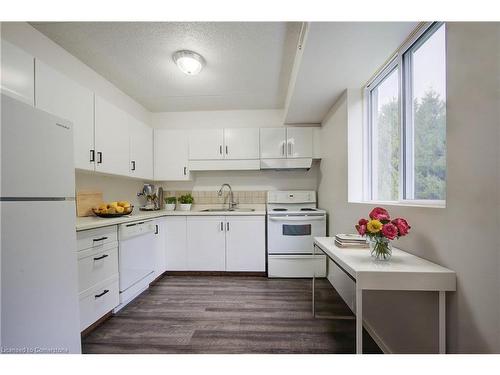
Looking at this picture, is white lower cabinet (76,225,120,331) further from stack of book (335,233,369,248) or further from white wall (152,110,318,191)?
stack of book (335,233,369,248)

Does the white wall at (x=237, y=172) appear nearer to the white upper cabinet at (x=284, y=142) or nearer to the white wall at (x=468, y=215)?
the white upper cabinet at (x=284, y=142)

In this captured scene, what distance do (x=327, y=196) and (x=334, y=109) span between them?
1.07 m

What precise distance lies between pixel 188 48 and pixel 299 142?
1820 mm

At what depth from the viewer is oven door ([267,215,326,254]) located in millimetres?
2697

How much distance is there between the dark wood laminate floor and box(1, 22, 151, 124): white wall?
2.25 meters

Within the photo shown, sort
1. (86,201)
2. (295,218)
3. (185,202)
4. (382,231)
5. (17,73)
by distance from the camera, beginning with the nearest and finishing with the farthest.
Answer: (382,231), (17,73), (86,201), (295,218), (185,202)

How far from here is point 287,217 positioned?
2717mm

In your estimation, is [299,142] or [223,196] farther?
[223,196]

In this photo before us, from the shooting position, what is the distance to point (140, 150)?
2729 millimetres

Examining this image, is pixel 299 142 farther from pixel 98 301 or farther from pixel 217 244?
pixel 98 301

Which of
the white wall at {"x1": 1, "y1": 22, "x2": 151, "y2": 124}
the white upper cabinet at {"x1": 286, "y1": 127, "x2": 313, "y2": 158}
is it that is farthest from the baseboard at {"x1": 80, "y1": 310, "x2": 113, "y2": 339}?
the white upper cabinet at {"x1": 286, "y1": 127, "x2": 313, "y2": 158}

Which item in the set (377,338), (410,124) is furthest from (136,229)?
(410,124)

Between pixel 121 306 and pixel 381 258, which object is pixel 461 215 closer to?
pixel 381 258

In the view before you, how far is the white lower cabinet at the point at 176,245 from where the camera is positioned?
9.24 feet
